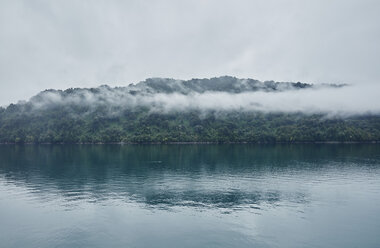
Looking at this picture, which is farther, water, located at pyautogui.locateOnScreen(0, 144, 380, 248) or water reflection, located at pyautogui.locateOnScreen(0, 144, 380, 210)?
water reflection, located at pyautogui.locateOnScreen(0, 144, 380, 210)

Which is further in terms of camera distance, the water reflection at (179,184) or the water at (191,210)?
the water reflection at (179,184)

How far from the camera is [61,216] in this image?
4828cm

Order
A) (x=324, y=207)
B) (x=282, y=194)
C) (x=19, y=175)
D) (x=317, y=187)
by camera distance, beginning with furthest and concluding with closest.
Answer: (x=19, y=175), (x=317, y=187), (x=282, y=194), (x=324, y=207)

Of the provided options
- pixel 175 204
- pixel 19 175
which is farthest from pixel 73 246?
pixel 19 175

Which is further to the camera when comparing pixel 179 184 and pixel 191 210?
pixel 179 184

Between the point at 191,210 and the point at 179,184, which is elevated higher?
the point at 179,184

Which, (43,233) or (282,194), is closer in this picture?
(43,233)

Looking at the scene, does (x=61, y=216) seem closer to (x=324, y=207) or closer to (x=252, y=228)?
(x=252, y=228)

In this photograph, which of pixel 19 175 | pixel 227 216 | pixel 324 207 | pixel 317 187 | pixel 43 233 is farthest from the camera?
pixel 19 175

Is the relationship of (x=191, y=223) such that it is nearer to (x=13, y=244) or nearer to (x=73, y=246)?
(x=73, y=246)

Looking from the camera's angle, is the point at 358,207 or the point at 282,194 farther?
the point at 282,194

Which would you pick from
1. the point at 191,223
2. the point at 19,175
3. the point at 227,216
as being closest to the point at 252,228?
the point at 227,216

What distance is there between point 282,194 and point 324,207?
10.8 metres

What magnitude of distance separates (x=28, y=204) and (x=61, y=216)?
13284 mm
